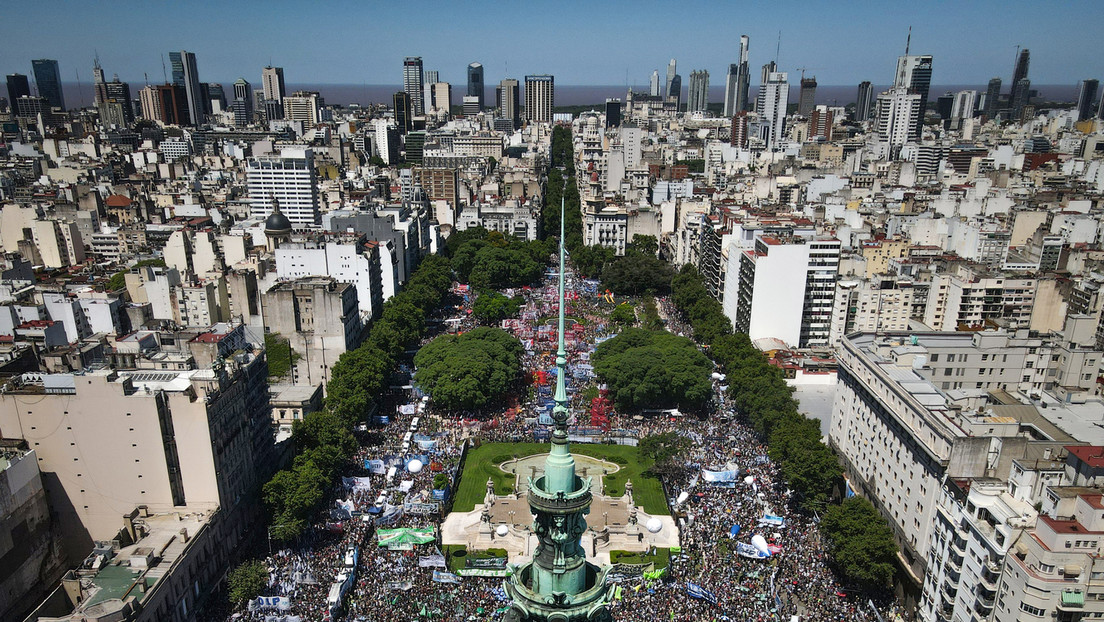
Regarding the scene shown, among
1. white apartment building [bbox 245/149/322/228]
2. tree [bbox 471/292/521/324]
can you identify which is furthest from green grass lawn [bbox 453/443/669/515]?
white apartment building [bbox 245/149/322/228]

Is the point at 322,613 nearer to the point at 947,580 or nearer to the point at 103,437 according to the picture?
the point at 103,437

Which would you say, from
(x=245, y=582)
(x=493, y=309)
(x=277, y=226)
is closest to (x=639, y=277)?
(x=493, y=309)

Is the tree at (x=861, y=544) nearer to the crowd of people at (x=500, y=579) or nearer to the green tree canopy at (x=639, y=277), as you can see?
the crowd of people at (x=500, y=579)

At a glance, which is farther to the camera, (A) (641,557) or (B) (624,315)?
(B) (624,315)

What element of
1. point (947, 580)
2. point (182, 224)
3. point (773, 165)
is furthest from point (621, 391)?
point (773, 165)

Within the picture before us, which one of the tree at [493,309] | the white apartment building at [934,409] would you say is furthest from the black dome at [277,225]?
the white apartment building at [934,409]

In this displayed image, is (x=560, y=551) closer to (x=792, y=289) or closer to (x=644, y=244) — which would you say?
(x=792, y=289)

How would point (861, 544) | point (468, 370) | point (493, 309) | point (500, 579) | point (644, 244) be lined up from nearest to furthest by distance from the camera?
1. point (861, 544)
2. point (500, 579)
3. point (468, 370)
4. point (493, 309)
5. point (644, 244)

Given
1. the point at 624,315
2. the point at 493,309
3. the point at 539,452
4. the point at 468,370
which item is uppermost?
the point at 468,370
